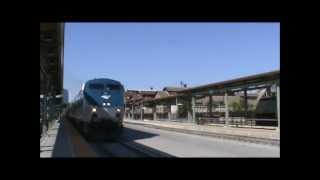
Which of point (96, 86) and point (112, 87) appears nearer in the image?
point (96, 86)

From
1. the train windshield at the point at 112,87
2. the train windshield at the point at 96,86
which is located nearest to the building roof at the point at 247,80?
the train windshield at the point at 112,87

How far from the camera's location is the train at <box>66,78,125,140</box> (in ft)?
78.8

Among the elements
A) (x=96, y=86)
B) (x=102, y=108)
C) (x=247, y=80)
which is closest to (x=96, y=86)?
(x=96, y=86)

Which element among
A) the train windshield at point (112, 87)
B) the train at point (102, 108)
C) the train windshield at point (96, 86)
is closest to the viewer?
the train at point (102, 108)

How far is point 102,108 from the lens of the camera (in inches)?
955

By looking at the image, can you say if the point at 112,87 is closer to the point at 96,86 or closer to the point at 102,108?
the point at 96,86

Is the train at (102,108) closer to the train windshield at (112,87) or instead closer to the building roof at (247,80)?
the train windshield at (112,87)

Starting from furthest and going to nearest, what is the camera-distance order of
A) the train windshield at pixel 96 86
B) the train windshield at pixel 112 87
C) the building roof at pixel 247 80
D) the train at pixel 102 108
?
the building roof at pixel 247 80, the train windshield at pixel 112 87, the train windshield at pixel 96 86, the train at pixel 102 108

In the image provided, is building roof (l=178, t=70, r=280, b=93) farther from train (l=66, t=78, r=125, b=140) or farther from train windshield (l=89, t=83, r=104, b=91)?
train windshield (l=89, t=83, r=104, b=91)

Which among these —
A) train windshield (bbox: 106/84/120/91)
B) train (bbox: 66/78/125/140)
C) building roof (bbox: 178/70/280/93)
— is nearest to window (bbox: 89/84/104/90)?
train (bbox: 66/78/125/140)

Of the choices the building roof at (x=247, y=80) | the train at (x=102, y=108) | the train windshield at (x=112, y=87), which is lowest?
the train at (x=102, y=108)

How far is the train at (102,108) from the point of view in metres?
24.0
